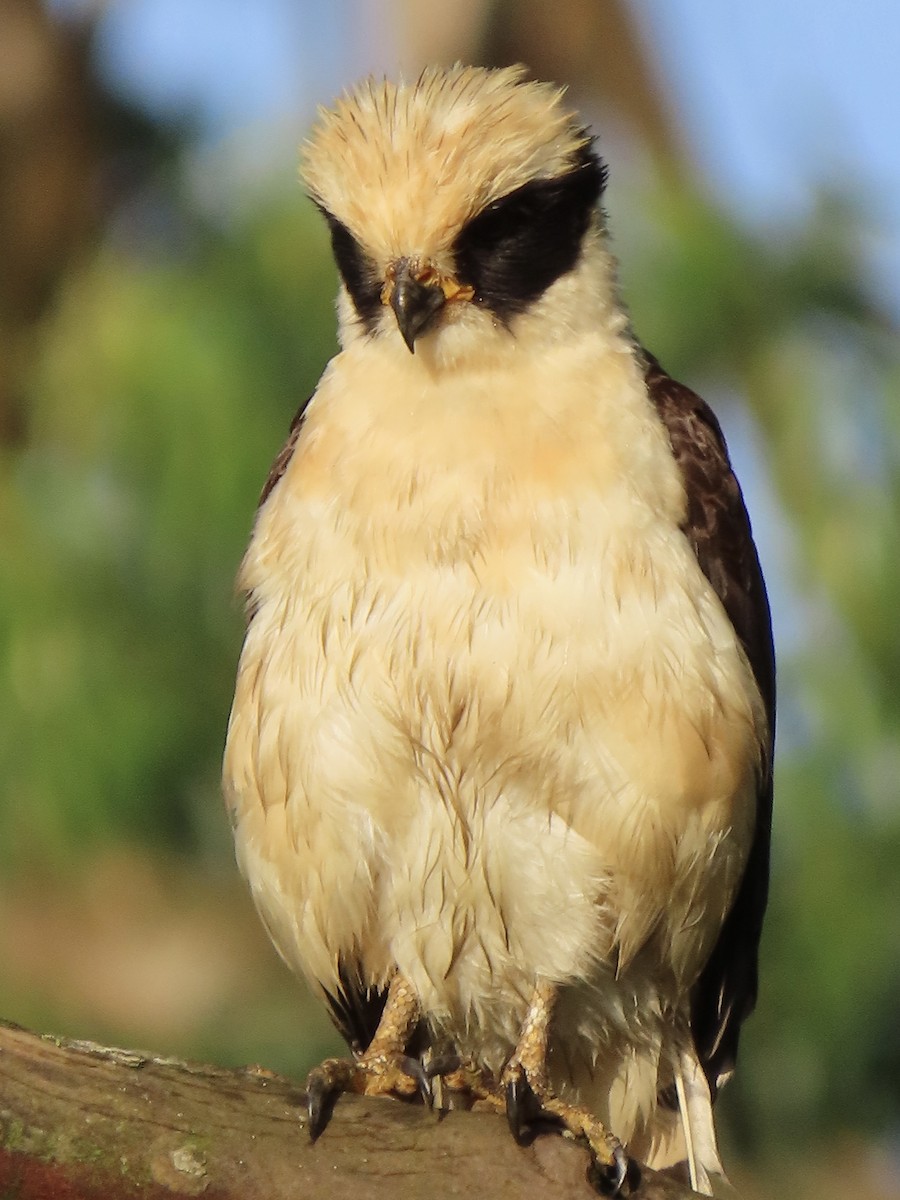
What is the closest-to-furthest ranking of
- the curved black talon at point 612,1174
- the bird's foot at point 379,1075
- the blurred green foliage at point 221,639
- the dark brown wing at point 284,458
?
the curved black talon at point 612,1174
the bird's foot at point 379,1075
the dark brown wing at point 284,458
the blurred green foliage at point 221,639

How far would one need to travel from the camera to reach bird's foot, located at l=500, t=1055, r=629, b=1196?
3.18 metres

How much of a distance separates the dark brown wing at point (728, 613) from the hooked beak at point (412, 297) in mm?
608

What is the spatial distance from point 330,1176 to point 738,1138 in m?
3.00

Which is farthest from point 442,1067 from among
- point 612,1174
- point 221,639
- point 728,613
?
point 221,639

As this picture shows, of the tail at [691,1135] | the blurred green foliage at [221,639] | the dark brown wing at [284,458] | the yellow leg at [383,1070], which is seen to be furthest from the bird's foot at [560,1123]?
the blurred green foliage at [221,639]

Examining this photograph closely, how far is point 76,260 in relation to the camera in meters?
7.85

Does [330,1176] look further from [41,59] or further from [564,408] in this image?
[41,59]

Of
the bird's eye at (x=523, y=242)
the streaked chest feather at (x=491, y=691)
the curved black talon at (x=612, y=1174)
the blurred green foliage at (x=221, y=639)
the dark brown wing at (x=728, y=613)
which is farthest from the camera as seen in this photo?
the blurred green foliage at (x=221, y=639)

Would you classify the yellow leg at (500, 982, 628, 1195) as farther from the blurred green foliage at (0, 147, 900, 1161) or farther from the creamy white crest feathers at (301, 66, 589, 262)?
the blurred green foliage at (0, 147, 900, 1161)

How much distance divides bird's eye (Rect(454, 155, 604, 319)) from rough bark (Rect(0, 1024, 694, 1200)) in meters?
1.62

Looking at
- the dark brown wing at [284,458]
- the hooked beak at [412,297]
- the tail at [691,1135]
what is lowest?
the tail at [691,1135]

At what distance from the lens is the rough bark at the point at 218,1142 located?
2664 millimetres

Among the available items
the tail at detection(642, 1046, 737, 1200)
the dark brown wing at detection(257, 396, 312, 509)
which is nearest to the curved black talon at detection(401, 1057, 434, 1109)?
the tail at detection(642, 1046, 737, 1200)

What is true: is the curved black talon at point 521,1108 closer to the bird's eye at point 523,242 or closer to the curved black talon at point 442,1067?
the curved black talon at point 442,1067
